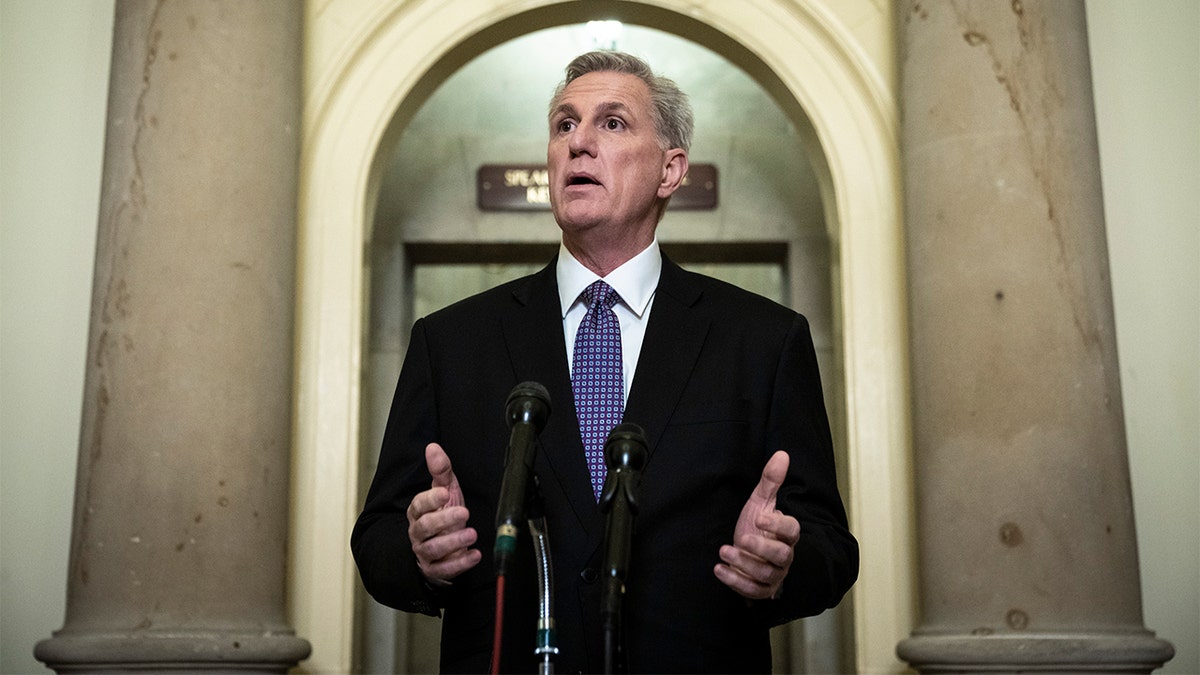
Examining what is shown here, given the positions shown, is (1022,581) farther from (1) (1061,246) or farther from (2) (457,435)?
(2) (457,435)

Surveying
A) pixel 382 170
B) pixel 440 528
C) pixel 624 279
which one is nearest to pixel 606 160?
pixel 624 279

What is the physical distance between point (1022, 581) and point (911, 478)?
1.87 ft

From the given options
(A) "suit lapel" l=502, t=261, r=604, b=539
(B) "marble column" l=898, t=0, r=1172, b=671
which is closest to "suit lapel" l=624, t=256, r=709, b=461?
(A) "suit lapel" l=502, t=261, r=604, b=539

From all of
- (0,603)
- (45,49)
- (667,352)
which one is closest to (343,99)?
(45,49)

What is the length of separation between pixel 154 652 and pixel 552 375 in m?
1.82

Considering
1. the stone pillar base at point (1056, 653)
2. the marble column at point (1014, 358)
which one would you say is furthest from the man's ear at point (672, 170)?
the stone pillar base at point (1056, 653)

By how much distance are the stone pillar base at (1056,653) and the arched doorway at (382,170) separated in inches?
17.8

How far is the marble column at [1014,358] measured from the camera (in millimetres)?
3758

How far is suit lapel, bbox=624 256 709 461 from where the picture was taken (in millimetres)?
2355

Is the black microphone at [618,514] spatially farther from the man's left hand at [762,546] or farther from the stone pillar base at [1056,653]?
the stone pillar base at [1056,653]

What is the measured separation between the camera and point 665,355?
2432mm

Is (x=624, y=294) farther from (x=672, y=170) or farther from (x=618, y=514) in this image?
(x=618, y=514)

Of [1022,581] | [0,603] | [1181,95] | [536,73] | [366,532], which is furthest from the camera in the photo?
[536,73]

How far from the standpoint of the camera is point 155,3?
13.7ft
